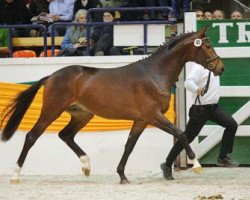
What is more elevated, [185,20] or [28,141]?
[185,20]

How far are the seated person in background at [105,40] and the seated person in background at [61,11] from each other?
44.0 inches

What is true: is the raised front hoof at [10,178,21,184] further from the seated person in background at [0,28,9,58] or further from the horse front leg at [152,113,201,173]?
the seated person in background at [0,28,9,58]

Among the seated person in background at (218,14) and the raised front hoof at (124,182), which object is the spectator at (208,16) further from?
the raised front hoof at (124,182)

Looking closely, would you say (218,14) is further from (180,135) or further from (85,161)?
(85,161)

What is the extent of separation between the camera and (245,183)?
10.6 m

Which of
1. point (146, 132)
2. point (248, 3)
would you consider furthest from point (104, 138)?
point (248, 3)

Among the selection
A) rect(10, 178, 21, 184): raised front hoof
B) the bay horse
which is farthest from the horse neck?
A: rect(10, 178, 21, 184): raised front hoof

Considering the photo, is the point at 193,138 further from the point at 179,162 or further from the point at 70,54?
the point at 70,54

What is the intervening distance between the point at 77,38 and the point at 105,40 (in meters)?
0.60

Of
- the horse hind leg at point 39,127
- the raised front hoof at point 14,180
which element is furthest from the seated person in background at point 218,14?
the raised front hoof at point 14,180

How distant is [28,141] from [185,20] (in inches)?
117

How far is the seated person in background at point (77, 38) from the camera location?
12557mm

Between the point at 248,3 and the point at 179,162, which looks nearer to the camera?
the point at 179,162

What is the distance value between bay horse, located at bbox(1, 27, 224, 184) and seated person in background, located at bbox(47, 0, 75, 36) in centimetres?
269
